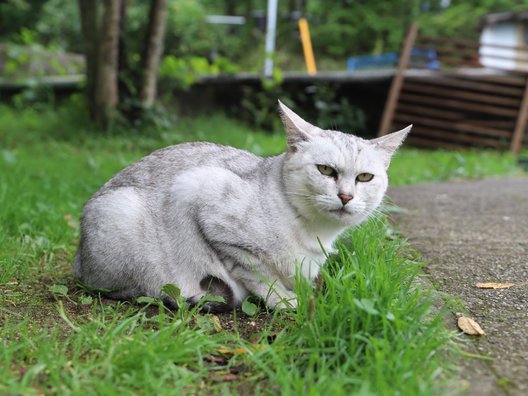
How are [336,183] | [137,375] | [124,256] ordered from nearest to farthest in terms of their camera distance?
[137,375] → [336,183] → [124,256]

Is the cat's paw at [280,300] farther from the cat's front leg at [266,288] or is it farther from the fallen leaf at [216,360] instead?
the fallen leaf at [216,360]

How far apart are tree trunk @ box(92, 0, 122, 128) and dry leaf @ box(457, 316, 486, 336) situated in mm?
6127

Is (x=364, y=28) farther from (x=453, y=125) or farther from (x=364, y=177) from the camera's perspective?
(x=364, y=177)

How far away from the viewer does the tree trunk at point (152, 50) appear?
291 inches

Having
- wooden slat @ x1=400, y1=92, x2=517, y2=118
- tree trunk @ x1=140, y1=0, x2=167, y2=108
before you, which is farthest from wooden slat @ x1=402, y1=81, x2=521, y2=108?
tree trunk @ x1=140, y1=0, x2=167, y2=108

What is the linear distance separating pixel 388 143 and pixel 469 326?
0.92 m

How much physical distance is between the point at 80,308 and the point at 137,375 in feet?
2.75

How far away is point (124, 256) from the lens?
2.54 metres

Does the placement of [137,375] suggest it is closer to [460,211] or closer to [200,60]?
[460,211]

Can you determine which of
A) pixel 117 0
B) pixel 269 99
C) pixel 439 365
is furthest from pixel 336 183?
pixel 269 99

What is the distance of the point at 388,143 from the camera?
262 centimetres

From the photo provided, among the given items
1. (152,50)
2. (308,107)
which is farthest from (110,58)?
(308,107)

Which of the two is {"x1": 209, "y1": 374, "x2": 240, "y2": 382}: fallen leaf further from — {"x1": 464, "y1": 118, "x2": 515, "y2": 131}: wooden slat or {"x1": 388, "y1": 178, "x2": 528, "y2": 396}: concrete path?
{"x1": 464, "y1": 118, "x2": 515, "y2": 131}: wooden slat

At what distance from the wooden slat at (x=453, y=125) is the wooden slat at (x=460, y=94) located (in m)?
0.48
